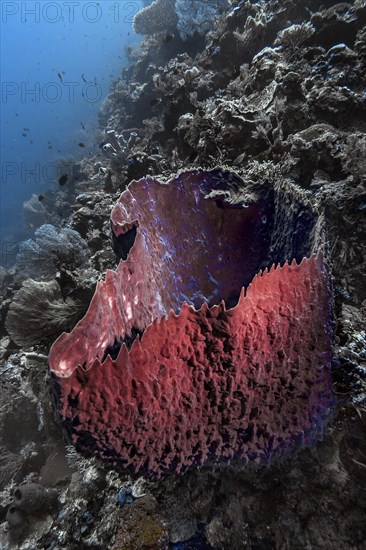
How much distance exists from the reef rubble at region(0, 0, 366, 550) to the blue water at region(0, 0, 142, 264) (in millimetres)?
9867

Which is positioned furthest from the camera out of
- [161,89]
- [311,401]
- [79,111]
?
[79,111]

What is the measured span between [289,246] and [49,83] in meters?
113

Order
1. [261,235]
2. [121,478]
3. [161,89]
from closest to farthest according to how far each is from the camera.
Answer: [121,478] → [261,235] → [161,89]

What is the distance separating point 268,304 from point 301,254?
88 centimetres

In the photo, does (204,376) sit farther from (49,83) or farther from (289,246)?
(49,83)

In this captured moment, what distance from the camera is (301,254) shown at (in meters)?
1.99

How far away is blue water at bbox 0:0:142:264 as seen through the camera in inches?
1455

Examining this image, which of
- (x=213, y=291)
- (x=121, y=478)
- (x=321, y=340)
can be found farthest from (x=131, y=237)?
(x=121, y=478)

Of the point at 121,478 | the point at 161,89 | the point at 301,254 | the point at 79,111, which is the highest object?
the point at 79,111

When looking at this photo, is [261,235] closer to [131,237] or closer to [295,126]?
[131,237]

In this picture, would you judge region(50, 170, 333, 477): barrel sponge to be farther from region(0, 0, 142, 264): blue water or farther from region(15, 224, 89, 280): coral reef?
region(0, 0, 142, 264): blue water

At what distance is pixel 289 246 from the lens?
2.20 meters

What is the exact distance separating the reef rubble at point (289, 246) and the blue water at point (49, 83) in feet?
32.4

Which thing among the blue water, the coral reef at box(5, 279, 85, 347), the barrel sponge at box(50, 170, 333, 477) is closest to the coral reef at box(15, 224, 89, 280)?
the coral reef at box(5, 279, 85, 347)
